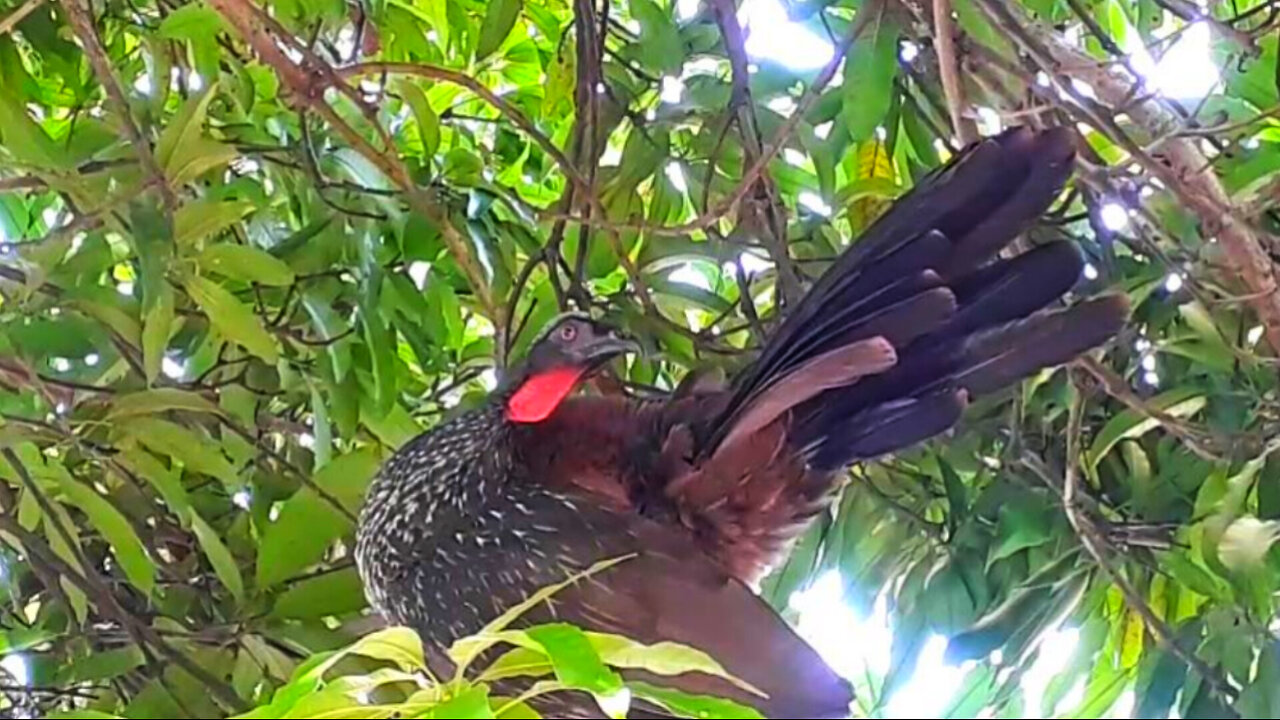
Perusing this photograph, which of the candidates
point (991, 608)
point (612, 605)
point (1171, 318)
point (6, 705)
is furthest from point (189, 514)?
point (1171, 318)

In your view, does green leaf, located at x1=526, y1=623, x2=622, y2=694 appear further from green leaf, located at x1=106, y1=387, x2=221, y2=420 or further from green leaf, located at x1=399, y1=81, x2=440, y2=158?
green leaf, located at x1=399, y1=81, x2=440, y2=158

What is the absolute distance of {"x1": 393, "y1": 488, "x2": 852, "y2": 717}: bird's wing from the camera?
1.26m

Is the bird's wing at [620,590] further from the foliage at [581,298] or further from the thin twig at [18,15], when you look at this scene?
the thin twig at [18,15]

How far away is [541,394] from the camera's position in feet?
5.56

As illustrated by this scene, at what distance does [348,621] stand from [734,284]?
529 millimetres

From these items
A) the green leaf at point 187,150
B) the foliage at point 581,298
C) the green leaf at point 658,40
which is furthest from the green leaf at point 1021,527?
the green leaf at point 187,150

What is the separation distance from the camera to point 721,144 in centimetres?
183

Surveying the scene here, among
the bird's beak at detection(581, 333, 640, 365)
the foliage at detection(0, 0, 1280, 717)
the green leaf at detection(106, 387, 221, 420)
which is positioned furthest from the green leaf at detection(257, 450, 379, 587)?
the bird's beak at detection(581, 333, 640, 365)

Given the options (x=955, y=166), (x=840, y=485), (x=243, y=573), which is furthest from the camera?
(x=243, y=573)

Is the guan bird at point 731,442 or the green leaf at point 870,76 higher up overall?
the green leaf at point 870,76

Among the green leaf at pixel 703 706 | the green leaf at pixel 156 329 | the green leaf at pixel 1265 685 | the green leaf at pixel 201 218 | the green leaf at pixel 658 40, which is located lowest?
the green leaf at pixel 1265 685

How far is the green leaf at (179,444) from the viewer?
1.73 m

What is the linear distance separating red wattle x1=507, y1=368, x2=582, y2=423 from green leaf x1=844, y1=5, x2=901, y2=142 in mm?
309

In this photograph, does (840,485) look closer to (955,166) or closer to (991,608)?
(991,608)
